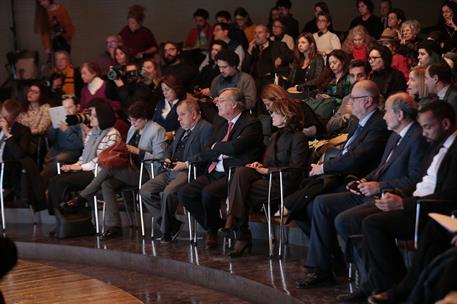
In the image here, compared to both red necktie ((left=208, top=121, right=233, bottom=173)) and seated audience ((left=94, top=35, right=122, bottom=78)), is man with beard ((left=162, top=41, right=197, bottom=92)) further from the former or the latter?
red necktie ((left=208, top=121, right=233, bottom=173))

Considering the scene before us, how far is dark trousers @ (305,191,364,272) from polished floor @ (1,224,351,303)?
0.17m

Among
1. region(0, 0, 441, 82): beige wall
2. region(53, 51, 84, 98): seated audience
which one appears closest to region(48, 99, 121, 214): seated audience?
region(53, 51, 84, 98): seated audience

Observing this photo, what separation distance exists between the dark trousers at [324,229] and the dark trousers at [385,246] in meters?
0.57

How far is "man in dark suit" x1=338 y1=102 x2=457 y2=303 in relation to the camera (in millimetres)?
5383

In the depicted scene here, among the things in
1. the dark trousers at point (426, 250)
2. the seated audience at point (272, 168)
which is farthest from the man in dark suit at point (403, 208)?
the seated audience at point (272, 168)

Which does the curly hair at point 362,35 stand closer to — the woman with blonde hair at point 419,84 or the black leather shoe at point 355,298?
the woman with blonde hair at point 419,84

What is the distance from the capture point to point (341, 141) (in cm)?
723

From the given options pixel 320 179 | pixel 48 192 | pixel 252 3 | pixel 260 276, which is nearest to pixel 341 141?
pixel 320 179

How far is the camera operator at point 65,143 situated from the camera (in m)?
9.34

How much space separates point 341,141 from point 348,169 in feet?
2.82

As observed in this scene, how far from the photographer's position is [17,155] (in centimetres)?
929

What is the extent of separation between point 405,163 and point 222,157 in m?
2.08

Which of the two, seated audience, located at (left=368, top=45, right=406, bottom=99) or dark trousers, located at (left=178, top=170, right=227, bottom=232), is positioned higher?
seated audience, located at (left=368, top=45, right=406, bottom=99)

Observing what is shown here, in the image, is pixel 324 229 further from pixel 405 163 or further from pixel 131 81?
pixel 131 81
